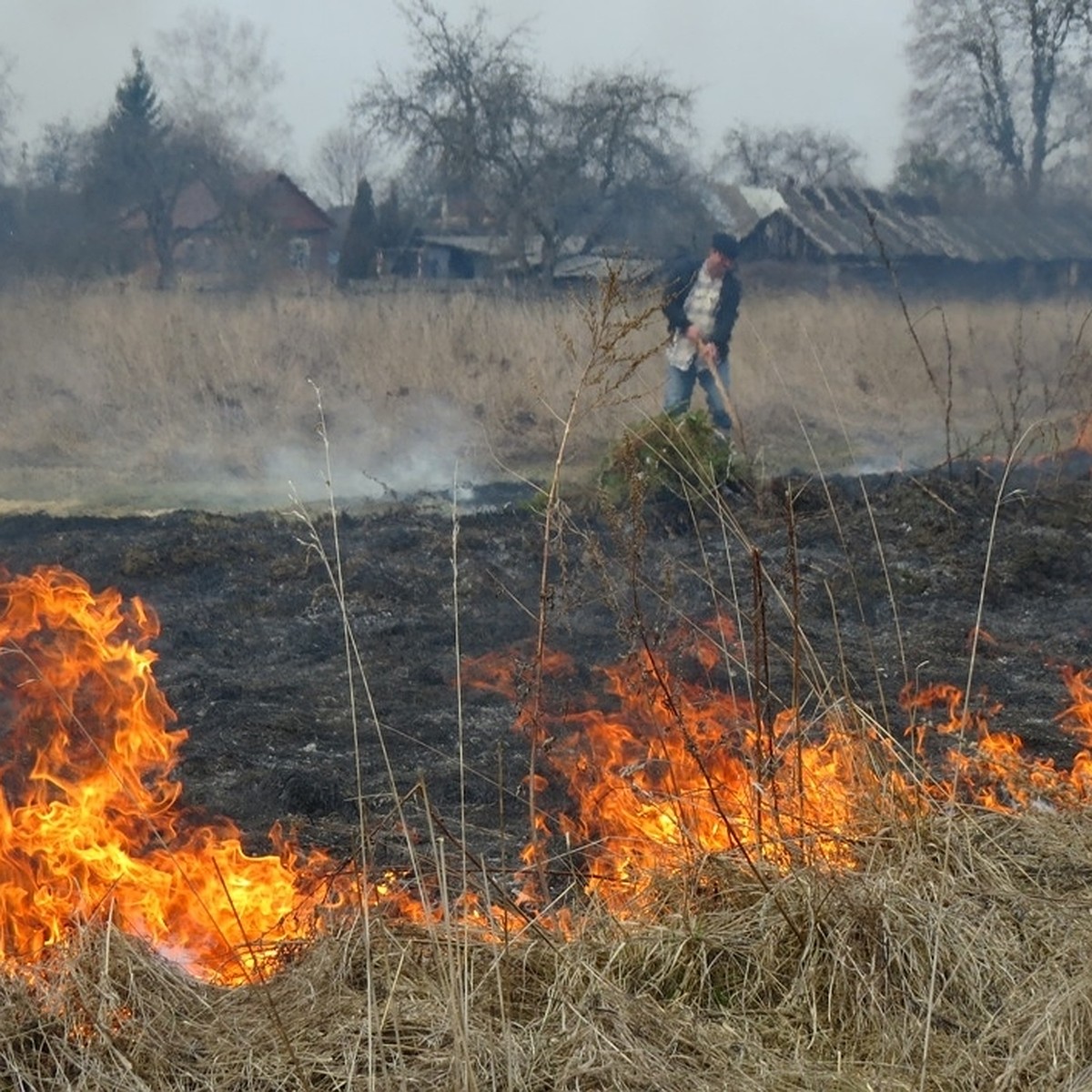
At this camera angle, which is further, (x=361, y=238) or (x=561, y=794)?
(x=361, y=238)

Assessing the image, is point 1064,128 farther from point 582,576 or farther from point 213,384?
point 582,576

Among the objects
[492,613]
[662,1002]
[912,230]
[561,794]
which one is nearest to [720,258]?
[492,613]

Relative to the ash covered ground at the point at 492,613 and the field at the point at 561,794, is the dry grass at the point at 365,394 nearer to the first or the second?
the ash covered ground at the point at 492,613

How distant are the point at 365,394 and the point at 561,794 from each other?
12078 mm

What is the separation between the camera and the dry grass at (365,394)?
13.3m

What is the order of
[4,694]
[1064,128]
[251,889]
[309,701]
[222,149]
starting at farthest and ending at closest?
[1064,128] → [222,149] → [309,701] → [4,694] → [251,889]

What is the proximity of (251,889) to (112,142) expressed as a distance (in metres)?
22.3

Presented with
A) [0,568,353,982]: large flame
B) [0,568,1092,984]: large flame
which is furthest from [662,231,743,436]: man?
[0,568,353,982]: large flame

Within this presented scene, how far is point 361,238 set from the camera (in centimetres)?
3509

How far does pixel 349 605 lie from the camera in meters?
7.32

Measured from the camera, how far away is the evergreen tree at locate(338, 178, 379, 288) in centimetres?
3416

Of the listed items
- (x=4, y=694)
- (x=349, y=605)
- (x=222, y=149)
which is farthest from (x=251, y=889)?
(x=222, y=149)

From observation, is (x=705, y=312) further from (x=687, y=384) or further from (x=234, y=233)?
(x=234, y=233)

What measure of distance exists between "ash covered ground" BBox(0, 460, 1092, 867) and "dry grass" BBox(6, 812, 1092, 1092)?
0.56 metres
